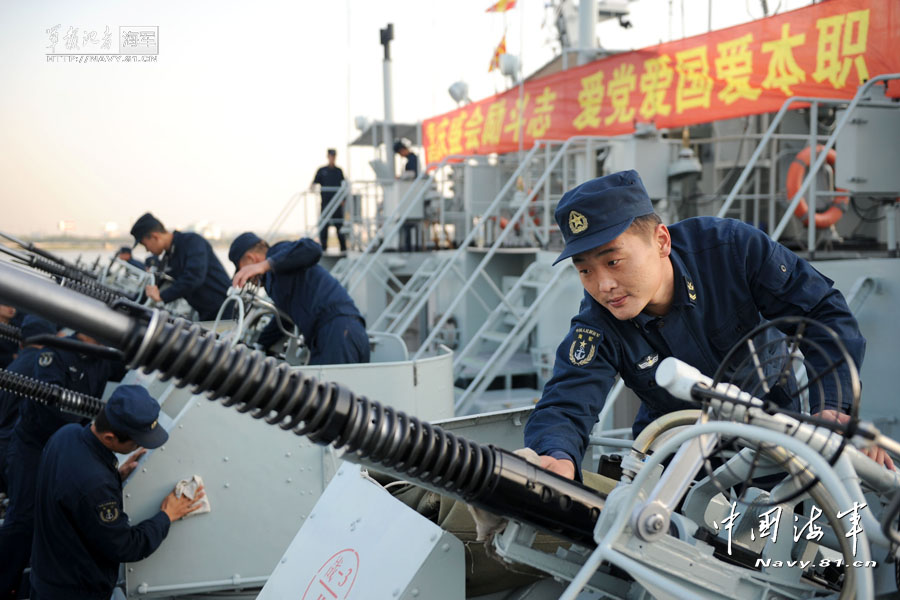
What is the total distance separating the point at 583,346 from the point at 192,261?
5.25 m

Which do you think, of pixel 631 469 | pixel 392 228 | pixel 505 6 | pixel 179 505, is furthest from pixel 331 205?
pixel 631 469

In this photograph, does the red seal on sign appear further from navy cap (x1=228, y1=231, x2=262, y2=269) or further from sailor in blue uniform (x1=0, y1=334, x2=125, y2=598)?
navy cap (x1=228, y1=231, x2=262, y2=269)

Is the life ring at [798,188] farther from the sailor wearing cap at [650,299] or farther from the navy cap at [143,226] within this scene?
the navy cap at [143,226]

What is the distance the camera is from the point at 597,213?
5.99 feet

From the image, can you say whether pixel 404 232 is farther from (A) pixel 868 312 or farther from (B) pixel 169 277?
(A) pixel 868 312

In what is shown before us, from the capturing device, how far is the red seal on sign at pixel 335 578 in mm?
1876

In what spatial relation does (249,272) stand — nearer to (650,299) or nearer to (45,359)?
(45,359)

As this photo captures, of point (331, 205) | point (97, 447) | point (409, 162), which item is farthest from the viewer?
point (409, 162)

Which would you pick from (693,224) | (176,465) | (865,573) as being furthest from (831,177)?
(865,573)

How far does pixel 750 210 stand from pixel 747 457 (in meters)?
8.31

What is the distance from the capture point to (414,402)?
14.3 feet

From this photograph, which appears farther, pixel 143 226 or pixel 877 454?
pixel 143 226

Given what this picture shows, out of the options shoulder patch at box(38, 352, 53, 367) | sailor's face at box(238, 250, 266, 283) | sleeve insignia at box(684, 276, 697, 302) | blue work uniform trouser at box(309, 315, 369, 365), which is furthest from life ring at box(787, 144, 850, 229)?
shoulder patch at box(38, 352, 53, 367)

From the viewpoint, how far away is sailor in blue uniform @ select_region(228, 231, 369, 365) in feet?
14.8
